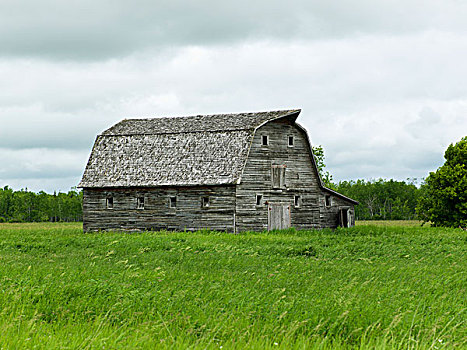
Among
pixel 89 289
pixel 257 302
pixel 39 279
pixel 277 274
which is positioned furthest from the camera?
pixel 277 274

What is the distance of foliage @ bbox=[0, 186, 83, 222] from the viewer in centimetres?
11075

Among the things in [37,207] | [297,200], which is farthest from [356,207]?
[297,200]

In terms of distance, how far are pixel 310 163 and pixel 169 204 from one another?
10.9m

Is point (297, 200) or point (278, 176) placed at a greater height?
point (278, 176)

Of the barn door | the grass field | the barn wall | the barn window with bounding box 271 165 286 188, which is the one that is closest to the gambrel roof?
the barn wall

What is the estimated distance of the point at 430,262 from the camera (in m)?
18.5

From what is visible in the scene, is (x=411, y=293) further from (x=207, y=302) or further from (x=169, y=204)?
(x=169, y=204)

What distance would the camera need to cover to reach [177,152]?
40.1 metres

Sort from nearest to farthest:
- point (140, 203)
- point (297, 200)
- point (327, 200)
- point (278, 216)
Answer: point (278, 216) < point (140, 203) < point (297, 200) < point (327, 200)

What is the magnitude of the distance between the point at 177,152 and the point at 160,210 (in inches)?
170

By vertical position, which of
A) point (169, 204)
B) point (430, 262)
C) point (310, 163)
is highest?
point (310, 163)

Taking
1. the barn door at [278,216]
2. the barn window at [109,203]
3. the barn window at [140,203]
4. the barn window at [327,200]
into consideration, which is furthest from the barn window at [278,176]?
the barn window at [109,203]

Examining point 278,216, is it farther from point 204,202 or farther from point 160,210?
point 160,210

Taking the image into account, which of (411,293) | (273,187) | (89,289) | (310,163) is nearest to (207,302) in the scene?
(89,289)
